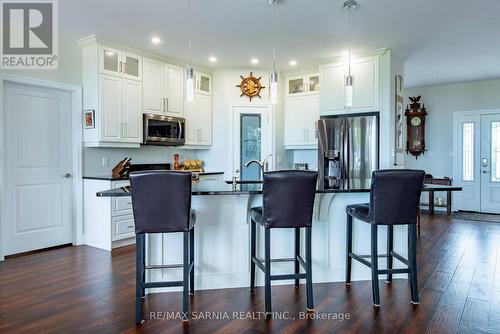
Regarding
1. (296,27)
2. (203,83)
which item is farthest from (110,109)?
(296,27)

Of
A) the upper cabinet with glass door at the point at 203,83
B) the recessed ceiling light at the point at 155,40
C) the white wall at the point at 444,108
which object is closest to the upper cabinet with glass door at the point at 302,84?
the upper cabinet with glass door at the point at 203,83

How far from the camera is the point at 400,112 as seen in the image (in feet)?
16.7

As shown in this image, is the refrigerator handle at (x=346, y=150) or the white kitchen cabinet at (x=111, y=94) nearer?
the white kitchen cabinet at (x=111, y=94)

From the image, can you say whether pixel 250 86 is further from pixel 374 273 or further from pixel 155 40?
pixel 374 273

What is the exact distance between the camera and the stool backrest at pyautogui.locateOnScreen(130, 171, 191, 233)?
222cm

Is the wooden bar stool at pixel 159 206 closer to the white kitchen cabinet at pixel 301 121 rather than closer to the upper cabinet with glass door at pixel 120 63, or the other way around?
the upper cabinet with glass door at pixel 120 63

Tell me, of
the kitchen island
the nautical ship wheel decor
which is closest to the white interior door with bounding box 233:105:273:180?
the nautical ship wheel decor

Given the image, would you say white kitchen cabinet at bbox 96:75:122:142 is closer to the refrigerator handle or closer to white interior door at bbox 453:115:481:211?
the refrigerator handle

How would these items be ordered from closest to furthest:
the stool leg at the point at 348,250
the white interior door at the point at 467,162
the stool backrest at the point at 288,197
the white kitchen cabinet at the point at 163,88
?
1. the stool backrest at the point at 288,197
2. the stool leg at the point at 348,250
3. the white kitchen cabinet at the point at 163,88
4. the white interior door at the point at 467,162

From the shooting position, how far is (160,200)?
2.25 meters

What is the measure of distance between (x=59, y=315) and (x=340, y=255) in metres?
2.31

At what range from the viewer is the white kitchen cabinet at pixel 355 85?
473 centimetres

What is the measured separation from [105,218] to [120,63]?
205 centimetres

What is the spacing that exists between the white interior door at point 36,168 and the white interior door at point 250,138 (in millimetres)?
2504
